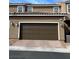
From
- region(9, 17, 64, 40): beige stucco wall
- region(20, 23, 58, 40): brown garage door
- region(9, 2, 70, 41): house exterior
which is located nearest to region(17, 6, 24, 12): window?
region(9, 2, 70, 41): house exterior

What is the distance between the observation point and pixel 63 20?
574 inches

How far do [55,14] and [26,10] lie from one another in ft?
9.91

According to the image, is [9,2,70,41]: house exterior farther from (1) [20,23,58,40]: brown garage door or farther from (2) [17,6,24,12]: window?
(2) [17,6,24,12]: window

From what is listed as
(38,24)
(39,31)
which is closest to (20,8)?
(38,24)

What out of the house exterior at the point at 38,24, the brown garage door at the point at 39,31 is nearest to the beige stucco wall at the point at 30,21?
the house exterior at the point at 38,24

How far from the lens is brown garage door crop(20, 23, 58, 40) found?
14.8 meters

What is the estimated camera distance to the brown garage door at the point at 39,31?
583 inches

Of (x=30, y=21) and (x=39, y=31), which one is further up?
(x=30, y=21)

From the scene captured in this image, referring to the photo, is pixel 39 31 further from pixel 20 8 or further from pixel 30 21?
pixel 20 8

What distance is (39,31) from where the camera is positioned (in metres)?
15.0

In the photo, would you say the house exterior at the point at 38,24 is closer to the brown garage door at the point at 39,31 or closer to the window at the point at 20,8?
the brown garage door at the point at 39,31
